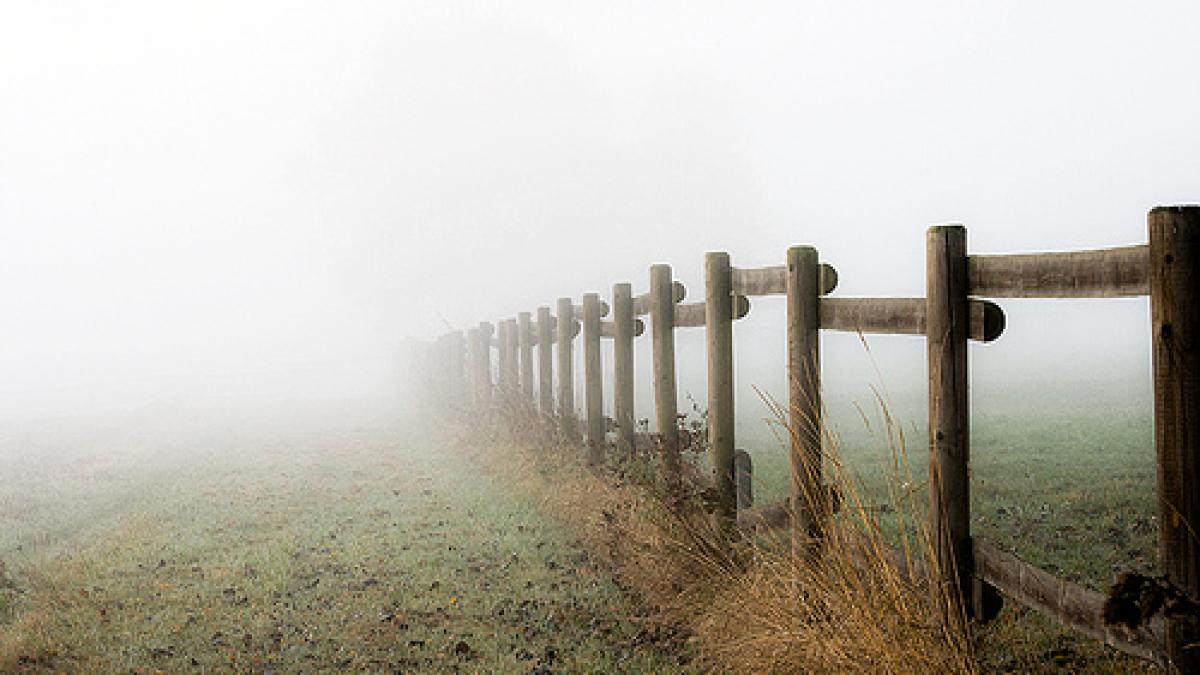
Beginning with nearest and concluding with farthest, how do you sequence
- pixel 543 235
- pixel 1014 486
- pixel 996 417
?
pixel 1014 486
pixel 996 417
pixel 543 235

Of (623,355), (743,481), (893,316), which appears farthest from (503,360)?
(893,316)

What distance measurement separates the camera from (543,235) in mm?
57156

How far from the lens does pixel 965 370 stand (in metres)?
4.19

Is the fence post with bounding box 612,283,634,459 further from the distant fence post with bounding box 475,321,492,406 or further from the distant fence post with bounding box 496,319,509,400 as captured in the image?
the distant fence post with bounding box 475,321,492,406

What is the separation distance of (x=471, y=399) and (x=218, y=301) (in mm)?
97654

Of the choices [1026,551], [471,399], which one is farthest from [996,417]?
[1026,551]

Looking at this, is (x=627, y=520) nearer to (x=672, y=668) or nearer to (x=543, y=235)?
(x=672, y=668)

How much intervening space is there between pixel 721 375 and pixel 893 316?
215cm

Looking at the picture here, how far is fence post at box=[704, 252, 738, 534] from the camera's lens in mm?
6664

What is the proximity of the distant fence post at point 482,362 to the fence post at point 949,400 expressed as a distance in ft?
40.9

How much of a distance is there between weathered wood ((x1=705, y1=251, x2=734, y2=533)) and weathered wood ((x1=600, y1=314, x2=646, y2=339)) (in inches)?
86.1

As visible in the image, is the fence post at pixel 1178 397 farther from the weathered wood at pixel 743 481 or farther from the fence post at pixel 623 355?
the fence post at pixel 623 355

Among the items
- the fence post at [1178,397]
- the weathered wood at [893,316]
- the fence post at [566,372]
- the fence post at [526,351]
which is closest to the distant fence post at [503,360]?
the fence post at [526,351]

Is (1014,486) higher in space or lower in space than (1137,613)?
lower
